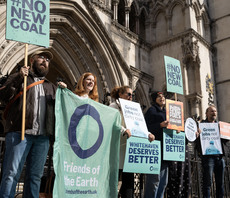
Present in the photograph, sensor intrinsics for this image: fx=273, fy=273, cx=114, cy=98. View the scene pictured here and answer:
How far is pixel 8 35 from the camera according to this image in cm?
330

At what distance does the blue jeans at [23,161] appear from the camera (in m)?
2.76

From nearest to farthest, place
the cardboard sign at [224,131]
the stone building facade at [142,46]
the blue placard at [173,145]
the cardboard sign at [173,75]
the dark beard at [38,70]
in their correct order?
the dark beard at [38,70], the blue placard at [173,145], the cardboard sign at [173,75], the cardboard sign at [224,131], the stone building facade at [142,46]

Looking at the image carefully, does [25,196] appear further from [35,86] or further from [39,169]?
[35,86]

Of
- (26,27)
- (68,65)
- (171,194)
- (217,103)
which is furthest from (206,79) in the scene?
(26,27)

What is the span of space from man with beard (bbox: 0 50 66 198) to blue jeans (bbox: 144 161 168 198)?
5.36ft

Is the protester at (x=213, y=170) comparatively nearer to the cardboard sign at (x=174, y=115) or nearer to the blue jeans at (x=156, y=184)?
the cardboard sign at (x=174, y=115)

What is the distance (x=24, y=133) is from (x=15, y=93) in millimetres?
517

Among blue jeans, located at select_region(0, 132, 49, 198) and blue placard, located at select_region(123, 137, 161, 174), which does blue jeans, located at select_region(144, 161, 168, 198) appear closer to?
blue placard, located at select_region(123, 137, 161, 174)

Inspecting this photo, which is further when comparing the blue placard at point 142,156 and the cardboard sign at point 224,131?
the cardboard sign at point 224,131

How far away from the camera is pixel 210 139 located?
5.23 m

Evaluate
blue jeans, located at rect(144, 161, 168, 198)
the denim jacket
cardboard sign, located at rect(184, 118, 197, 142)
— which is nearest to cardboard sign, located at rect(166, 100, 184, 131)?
cardboard sign, located at rect(184, 118, 197, 142)

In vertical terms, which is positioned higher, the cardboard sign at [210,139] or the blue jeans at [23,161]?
the cardboard sign at [210,139]

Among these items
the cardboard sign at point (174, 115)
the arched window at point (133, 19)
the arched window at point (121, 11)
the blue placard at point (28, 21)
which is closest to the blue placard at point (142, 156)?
the cardboard sign at point (174, 115)

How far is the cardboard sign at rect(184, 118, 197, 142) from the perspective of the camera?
483cm
